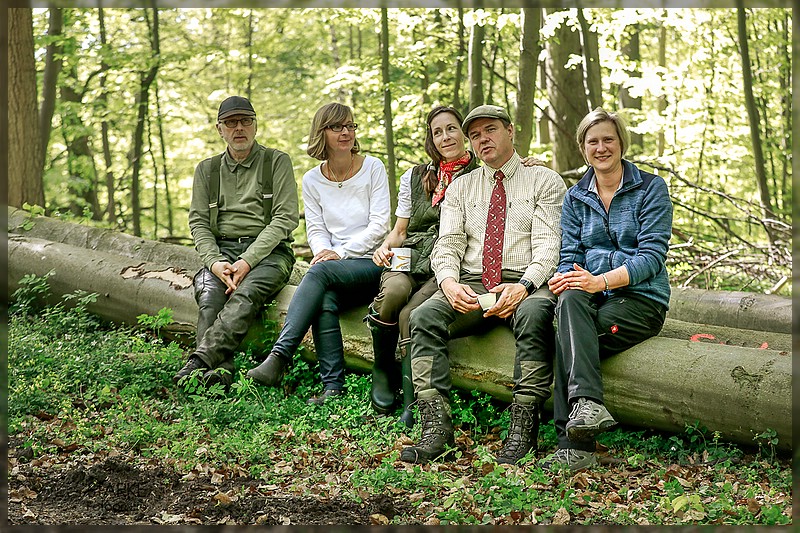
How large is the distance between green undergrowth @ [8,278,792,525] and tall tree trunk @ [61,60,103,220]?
6444 millimetres

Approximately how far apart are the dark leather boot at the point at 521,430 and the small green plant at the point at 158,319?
3.04 m

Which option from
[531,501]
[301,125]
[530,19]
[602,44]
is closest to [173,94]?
[301,125]

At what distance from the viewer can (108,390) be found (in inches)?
205

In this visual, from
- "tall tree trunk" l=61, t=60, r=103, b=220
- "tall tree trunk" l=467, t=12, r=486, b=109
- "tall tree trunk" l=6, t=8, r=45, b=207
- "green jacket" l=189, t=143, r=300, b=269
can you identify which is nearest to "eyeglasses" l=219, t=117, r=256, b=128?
"green jacket" l=189, t=143, r=300, b=269

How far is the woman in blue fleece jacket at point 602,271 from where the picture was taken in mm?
4293

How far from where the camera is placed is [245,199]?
6109 millimetres

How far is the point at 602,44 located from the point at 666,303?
8.19m

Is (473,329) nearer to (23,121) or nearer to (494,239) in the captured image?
(494,239)

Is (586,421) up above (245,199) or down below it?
below

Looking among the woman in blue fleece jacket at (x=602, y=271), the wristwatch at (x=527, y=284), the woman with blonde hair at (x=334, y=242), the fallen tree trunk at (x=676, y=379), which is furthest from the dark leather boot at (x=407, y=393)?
the woman in blue fleece jacket at (x=602, y=271)

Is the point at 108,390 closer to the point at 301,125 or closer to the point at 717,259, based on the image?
the point at 717,259

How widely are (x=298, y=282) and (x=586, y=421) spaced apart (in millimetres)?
3766

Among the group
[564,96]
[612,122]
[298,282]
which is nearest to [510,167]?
[612,122]

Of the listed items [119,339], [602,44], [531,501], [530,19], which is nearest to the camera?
[531,501]
